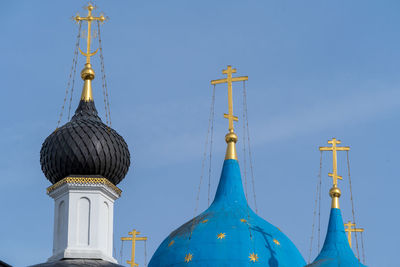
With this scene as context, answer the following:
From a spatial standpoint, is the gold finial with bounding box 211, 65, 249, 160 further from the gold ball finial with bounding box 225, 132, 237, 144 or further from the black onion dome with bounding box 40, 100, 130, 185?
the black onion dome with bounding box 40, 100, 130, 185

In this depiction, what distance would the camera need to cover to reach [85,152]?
2939 centimetres

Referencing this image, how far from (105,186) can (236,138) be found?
6.30m

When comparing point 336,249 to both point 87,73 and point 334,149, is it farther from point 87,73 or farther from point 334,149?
point 87,73

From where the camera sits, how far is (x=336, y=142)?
33219mm

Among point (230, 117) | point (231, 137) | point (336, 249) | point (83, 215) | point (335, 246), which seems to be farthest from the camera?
point (231, 137)

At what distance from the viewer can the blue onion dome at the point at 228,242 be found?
32250 mm

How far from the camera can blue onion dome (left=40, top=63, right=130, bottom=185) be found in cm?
2934

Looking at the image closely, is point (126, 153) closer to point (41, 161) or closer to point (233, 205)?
point (41, 161)

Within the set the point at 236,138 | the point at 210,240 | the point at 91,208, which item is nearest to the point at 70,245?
the point at 91,208

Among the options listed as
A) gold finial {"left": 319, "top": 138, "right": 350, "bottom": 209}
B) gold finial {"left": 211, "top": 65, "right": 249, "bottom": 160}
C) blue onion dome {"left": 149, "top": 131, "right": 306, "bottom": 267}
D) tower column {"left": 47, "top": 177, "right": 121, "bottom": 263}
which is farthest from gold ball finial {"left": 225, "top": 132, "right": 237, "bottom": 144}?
tower column {"left": 47, "top": 177, "right": 121, "bottom": 263}

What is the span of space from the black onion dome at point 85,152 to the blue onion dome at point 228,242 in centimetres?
355

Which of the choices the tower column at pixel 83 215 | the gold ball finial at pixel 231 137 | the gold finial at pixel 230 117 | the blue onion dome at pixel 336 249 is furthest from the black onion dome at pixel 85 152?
the gold ball finial at pixel 231 137

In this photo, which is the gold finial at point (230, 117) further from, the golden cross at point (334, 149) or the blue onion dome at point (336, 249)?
the blue onion dome at point (336, 249)

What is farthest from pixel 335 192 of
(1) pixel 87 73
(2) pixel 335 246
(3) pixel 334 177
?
(1) pixel 87 73
